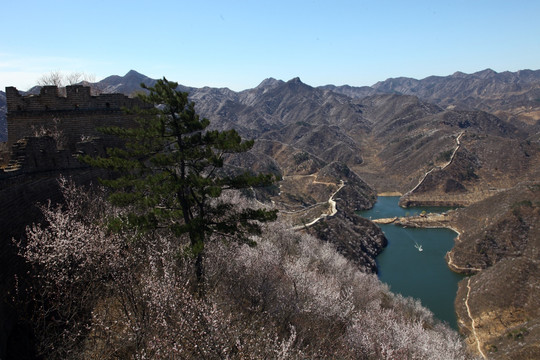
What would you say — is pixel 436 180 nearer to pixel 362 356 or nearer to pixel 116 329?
pixel 362 356

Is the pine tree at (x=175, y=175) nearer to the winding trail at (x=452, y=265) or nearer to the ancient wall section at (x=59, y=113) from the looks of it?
the ancient wall section at (x=59, y=113)

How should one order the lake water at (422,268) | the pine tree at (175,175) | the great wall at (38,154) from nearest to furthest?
1. the great wall at (38,154)
2. the pine tree at (175,175)
3. the lake water at (422,268)

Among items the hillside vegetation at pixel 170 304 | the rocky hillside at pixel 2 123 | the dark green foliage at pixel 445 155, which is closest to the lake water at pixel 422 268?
the hillside vegetation at pixel 170 304

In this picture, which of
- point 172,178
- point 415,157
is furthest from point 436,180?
point 172,178

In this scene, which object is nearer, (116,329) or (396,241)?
(116,329)

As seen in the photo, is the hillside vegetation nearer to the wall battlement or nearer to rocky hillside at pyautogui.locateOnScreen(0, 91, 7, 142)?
the wall battlement
